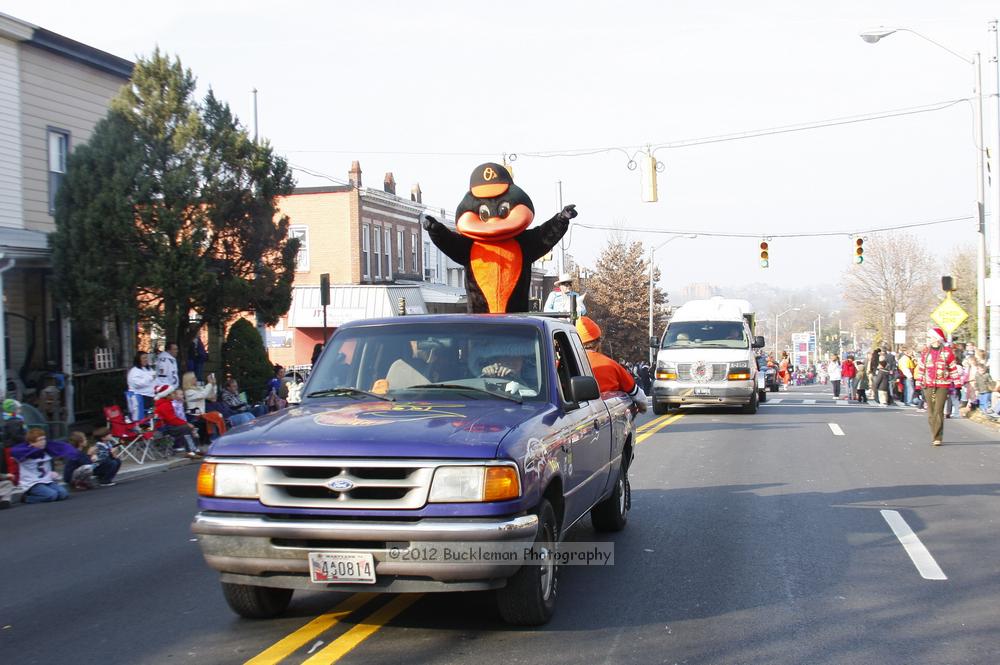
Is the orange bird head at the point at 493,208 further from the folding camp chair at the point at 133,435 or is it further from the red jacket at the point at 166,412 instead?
the folding camp chair at the point at 133,435

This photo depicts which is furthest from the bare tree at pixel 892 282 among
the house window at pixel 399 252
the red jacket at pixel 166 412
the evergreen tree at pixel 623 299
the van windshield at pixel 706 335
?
the red jacket at pixel 166 412

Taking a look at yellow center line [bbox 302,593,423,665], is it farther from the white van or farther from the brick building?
the brick building

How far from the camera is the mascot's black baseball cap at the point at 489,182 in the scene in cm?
1199

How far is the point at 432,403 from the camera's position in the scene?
6023mm

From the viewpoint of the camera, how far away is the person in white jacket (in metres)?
16.3

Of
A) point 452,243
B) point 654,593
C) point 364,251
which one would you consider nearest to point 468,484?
point 654,593

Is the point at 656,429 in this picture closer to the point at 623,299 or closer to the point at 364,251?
the point at 364,251

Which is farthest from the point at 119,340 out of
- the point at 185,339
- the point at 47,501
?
the point at 47,501

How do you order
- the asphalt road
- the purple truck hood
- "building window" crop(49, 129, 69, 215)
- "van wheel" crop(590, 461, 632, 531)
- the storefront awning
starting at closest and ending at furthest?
the purple truck hood → the asphalt road → "van wheel" crop(590, 461, 632, 531) → "building window" crop(49, 129, 69, 215) → the storefront awning

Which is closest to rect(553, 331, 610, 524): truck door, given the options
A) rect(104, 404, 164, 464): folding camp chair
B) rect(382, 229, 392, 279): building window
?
rect(104, 404, 164, 464): folding camp chair

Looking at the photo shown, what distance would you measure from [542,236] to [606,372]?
3.50m

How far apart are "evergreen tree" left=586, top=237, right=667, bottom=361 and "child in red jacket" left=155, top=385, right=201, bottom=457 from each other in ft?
127

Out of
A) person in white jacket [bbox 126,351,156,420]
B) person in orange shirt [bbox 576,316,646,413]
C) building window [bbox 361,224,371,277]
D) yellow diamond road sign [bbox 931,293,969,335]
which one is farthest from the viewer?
building window [bbox 361,224,371,277]

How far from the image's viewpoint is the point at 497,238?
11930mm
